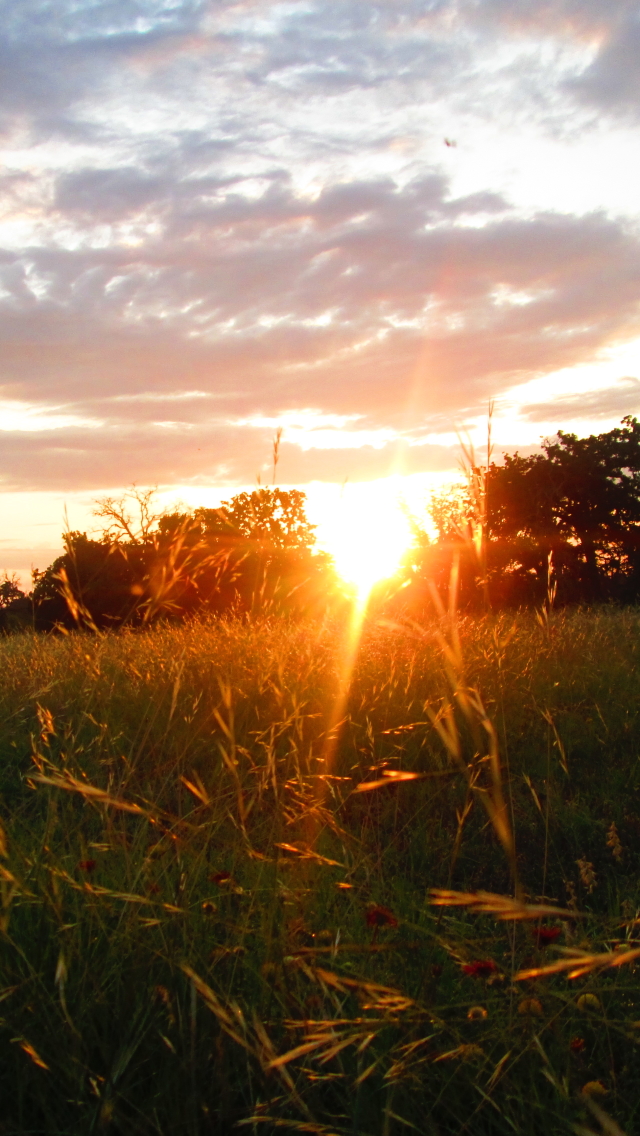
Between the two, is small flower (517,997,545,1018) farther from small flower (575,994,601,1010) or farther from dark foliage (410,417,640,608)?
dark foliage (410,417,640,608)

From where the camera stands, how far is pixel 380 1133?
126 centimetres

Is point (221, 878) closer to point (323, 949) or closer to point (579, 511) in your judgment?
point (323, 949)

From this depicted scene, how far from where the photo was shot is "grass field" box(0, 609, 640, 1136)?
4.15 ft

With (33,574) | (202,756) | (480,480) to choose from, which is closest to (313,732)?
(202,756)

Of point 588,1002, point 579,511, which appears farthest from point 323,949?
point 579,511

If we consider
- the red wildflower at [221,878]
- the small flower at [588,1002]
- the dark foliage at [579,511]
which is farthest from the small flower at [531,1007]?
the dark foliage at [579,511]

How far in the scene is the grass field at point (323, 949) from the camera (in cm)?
126

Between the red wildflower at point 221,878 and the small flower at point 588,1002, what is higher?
the red wildflower at point 221,878

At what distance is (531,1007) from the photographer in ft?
4.45

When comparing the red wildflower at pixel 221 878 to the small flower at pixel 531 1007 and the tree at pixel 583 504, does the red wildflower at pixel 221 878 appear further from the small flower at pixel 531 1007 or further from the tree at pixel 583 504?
the tree at pixel 583 504

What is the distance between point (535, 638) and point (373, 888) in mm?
3903

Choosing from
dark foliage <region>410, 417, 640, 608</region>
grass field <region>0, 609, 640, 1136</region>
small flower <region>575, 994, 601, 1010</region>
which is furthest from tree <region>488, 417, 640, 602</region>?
small flower <region>575, 994, 601, 1010</region>

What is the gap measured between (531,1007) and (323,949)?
378mm

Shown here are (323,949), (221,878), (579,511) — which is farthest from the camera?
(579,511)
